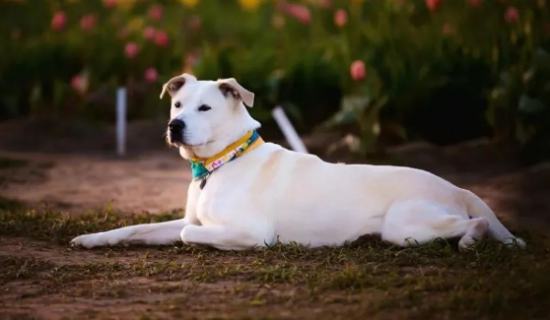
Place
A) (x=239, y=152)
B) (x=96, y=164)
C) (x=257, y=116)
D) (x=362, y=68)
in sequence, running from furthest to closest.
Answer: (x=257, y=116) → (x=96, y=164) → (x=362, y=68) → (x=239, y=152)

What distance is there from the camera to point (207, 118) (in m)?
6.12

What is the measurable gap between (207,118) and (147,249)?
94cm

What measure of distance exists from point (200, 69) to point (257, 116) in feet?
3.98

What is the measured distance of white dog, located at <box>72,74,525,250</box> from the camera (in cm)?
581

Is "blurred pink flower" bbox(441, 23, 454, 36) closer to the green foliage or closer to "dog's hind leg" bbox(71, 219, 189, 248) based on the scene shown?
the green foliage

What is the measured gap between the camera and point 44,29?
1530cm

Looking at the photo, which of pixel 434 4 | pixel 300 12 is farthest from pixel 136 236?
pixel 300 12

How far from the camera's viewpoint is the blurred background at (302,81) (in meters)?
9.45

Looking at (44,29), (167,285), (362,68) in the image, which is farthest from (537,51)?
(44,29)

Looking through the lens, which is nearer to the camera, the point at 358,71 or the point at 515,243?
the point at 515,243

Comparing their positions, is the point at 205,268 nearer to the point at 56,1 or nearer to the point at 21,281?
the point at 21,281

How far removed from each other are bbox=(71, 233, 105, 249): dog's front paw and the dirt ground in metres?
0.09

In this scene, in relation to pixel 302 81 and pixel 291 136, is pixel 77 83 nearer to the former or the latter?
pixel 302 81

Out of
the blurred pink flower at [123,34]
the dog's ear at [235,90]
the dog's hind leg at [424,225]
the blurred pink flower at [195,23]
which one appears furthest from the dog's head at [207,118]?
the blurred pink flower at [195,23]
